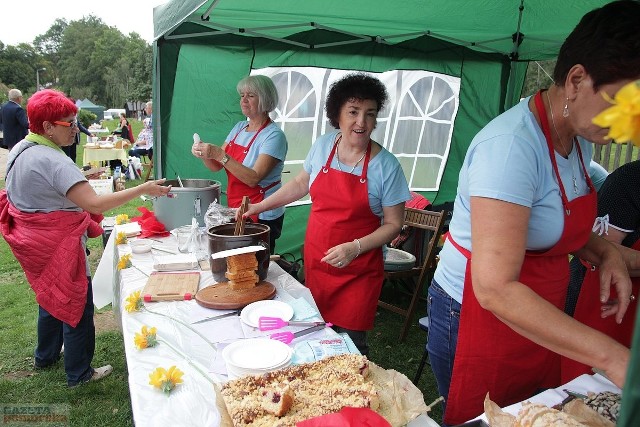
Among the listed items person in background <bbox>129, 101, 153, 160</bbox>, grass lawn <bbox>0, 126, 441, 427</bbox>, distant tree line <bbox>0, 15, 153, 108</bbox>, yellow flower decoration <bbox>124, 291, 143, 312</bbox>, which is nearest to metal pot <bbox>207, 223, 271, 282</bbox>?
yellow flower decoration <bbox>124, 291, 143, 312</bbox>

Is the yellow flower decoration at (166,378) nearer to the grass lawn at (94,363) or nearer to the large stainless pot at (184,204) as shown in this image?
the large stainless pot at (184,204)

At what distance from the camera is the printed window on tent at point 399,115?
454cm

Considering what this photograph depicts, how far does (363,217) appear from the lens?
85.0 inches

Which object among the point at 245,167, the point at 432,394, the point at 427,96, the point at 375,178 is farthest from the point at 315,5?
the point at 432,394

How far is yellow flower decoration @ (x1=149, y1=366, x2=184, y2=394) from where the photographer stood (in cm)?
121

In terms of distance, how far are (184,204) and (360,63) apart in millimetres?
2846

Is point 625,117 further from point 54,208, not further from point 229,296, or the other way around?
point 54,208

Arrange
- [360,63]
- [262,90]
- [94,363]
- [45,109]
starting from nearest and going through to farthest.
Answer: [45,109]
[262,90]
[94,363]
[360,63]

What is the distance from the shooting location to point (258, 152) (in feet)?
9.78

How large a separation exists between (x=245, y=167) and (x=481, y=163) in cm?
190

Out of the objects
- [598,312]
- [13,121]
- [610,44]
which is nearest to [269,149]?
[598,312]

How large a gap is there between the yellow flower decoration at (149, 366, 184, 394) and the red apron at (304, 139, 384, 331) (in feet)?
3.42

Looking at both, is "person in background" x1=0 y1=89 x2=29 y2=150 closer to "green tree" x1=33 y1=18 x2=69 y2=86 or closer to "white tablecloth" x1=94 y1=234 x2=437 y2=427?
"white tablecloth" x1=94 y1=234 x2=437 y2=427

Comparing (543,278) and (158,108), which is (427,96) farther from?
(543,278)
